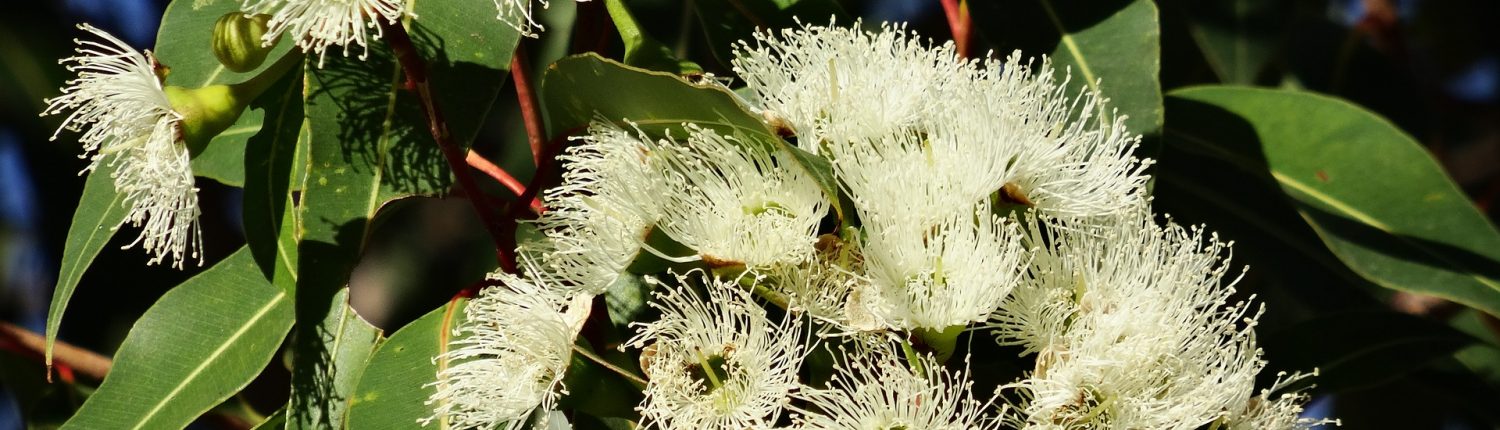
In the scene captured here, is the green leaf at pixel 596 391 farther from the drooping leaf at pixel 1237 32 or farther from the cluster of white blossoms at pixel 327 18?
the drooping leaf at pixel 1237 32

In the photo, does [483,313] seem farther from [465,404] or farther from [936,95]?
[936,95]

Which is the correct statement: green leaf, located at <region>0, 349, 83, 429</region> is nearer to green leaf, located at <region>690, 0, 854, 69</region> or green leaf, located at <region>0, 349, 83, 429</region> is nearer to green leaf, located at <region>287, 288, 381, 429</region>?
green leaf, located at <region>287, 288, 381, 429</region>

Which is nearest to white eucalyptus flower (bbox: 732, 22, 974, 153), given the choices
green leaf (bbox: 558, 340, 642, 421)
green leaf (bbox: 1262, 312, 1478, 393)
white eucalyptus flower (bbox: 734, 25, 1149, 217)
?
white eucalyptus flower (bbox: 734, 25, 1149, 217)

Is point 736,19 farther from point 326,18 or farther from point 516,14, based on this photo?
point 326,18

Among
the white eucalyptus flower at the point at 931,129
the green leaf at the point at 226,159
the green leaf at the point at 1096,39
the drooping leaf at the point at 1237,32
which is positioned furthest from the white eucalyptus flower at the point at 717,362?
the drooping leaf at the point at 1237,32

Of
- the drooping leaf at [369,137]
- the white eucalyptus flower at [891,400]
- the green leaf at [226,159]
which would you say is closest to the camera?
the white eucalyptus flower at [891,400]
